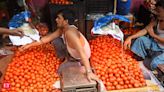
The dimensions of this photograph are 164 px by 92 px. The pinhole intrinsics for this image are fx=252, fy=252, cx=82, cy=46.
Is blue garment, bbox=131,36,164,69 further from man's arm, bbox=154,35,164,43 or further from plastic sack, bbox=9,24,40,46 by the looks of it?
plastic sack, bbox=9,24,40,46

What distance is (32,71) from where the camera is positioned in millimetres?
2410

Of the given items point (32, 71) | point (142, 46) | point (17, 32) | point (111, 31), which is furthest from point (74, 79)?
point (142, 46)

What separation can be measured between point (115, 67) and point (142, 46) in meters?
0.62

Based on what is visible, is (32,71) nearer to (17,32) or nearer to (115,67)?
(17,32)

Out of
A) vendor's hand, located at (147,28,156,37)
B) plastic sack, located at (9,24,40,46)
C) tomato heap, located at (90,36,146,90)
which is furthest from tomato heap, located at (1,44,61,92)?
vendor's hand, located at (147,28,156,37)

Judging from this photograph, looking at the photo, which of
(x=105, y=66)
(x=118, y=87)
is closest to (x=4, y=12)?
(x=105, y=66)

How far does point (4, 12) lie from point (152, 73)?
6.69 ft

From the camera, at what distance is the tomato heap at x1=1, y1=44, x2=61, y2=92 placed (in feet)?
7.37

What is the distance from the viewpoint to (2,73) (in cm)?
248

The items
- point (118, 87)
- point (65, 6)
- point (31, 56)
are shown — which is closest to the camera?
point (118, 87)

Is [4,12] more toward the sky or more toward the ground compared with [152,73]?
more toward the sky

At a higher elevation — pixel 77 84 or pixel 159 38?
pixel 159 38

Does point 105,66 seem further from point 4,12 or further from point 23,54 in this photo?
point 4,12

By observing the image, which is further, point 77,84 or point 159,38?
point 159,38
